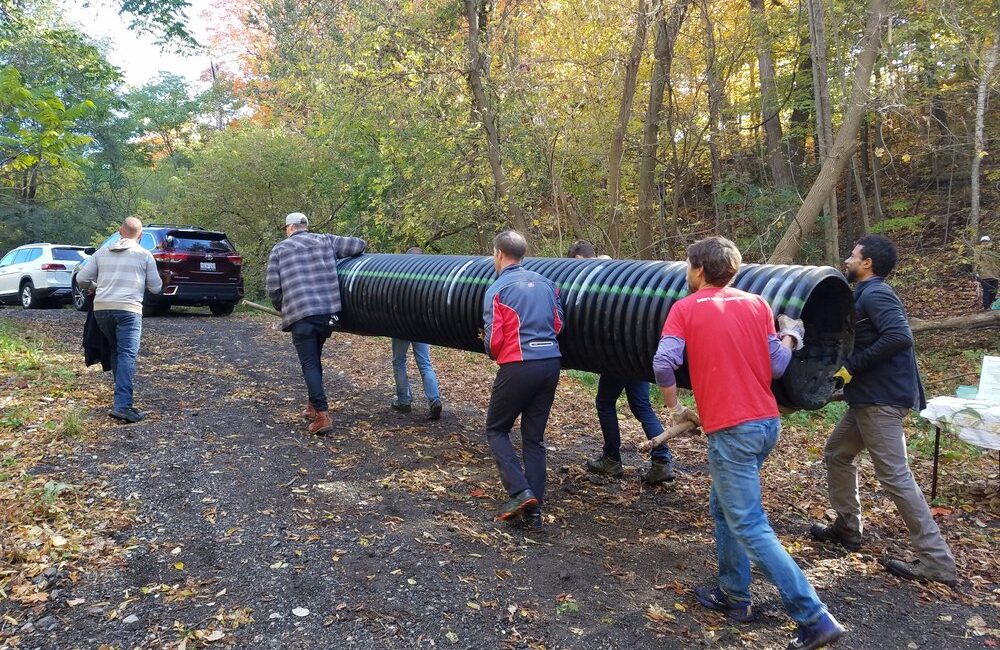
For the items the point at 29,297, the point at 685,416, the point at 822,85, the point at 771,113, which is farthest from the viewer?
the point at 29,297

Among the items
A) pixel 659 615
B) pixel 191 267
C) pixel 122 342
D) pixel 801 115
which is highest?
pixel 801 115

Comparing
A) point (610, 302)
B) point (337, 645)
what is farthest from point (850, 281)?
point (337, 645)

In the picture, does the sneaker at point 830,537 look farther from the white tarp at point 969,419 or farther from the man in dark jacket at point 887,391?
the white tarp at point 969,419

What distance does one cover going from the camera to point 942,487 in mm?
5457

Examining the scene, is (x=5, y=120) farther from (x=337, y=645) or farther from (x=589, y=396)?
(x=337, y=645)

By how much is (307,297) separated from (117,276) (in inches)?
65.6

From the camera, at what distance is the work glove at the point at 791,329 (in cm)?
347

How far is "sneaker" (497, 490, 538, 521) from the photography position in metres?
4.23

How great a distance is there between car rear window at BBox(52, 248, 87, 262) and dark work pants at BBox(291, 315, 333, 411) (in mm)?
12193

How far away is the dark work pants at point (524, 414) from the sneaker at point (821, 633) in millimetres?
1751

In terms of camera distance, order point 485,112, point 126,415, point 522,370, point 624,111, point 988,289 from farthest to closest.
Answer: point 485,112 < point 988,289 < point 624,111 < point 126,415 < point 522,370

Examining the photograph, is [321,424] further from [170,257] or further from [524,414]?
[170,257]

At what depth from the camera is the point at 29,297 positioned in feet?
52.0

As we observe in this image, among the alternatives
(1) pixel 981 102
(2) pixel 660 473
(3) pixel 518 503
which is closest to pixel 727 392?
(3) pixel 518 503
